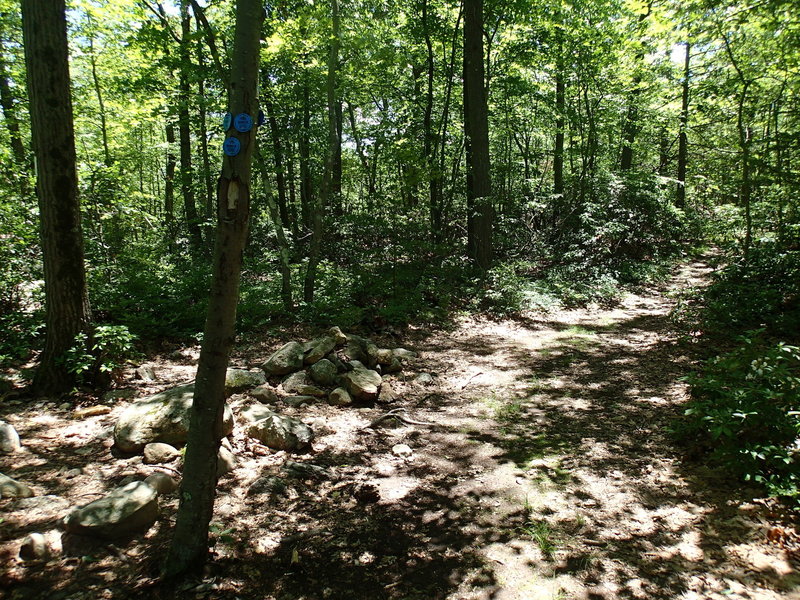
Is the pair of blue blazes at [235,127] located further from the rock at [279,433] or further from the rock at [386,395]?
the rock at [386,395]

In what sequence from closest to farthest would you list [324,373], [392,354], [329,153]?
1. [324,373]
2. [392,354]
3. [329,153]

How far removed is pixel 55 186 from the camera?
4.66 metres

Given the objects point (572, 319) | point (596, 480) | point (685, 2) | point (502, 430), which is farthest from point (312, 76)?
point (596, 480)

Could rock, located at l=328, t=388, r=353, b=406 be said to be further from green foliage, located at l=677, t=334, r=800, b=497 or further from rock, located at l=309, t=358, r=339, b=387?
green foliage, located at l=677, t=334, r=800, b=497

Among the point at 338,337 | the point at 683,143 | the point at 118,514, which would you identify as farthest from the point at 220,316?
the point at 683,143

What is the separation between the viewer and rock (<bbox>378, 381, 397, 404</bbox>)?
5866 millimetres

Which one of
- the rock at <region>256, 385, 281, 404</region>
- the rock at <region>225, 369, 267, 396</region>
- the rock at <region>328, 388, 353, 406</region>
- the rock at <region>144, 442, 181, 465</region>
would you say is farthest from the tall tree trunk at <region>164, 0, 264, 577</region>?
the rock at <region>328, 388, 353, 406</region>

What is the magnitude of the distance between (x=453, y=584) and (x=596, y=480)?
1.70 meters

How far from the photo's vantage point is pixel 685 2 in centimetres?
758

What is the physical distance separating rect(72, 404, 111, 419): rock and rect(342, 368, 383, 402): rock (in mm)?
2631

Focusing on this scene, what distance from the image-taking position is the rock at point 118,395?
16.4ft

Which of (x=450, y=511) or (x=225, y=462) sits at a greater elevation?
(x=225, y=462)

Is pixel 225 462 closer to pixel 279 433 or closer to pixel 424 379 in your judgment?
pixel 279 433

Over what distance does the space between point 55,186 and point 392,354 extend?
180 inches
